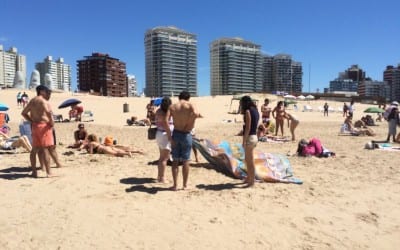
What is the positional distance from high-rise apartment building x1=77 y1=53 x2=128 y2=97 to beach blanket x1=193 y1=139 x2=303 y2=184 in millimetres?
85240

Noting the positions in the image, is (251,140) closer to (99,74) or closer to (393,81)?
(99,74)

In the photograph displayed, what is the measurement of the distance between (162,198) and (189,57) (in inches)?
3491

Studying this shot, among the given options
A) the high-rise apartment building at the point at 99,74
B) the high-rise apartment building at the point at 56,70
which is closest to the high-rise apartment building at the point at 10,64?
the high-rise apartment building at the point at 56,70

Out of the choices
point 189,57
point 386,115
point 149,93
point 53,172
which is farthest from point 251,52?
point 53,172

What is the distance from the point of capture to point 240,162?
259 inches

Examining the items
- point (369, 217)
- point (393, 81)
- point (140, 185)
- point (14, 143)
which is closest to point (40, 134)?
point (140, 185)

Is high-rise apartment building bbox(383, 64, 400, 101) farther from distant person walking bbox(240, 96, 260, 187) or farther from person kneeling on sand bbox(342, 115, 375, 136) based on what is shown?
distant person walking bbox(240, 96, 260, 187)

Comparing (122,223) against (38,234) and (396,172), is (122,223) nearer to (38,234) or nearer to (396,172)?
(38,234)

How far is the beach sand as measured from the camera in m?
3.70

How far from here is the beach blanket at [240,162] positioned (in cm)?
618

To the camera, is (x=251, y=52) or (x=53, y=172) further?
(x=251, y=52)

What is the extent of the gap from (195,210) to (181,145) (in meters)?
1.07

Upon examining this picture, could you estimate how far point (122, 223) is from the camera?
406 cm

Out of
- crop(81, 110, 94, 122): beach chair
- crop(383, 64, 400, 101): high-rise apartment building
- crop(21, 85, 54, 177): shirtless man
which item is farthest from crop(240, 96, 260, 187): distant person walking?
crop(383, 64, 400, 101): high-rise apartment building
